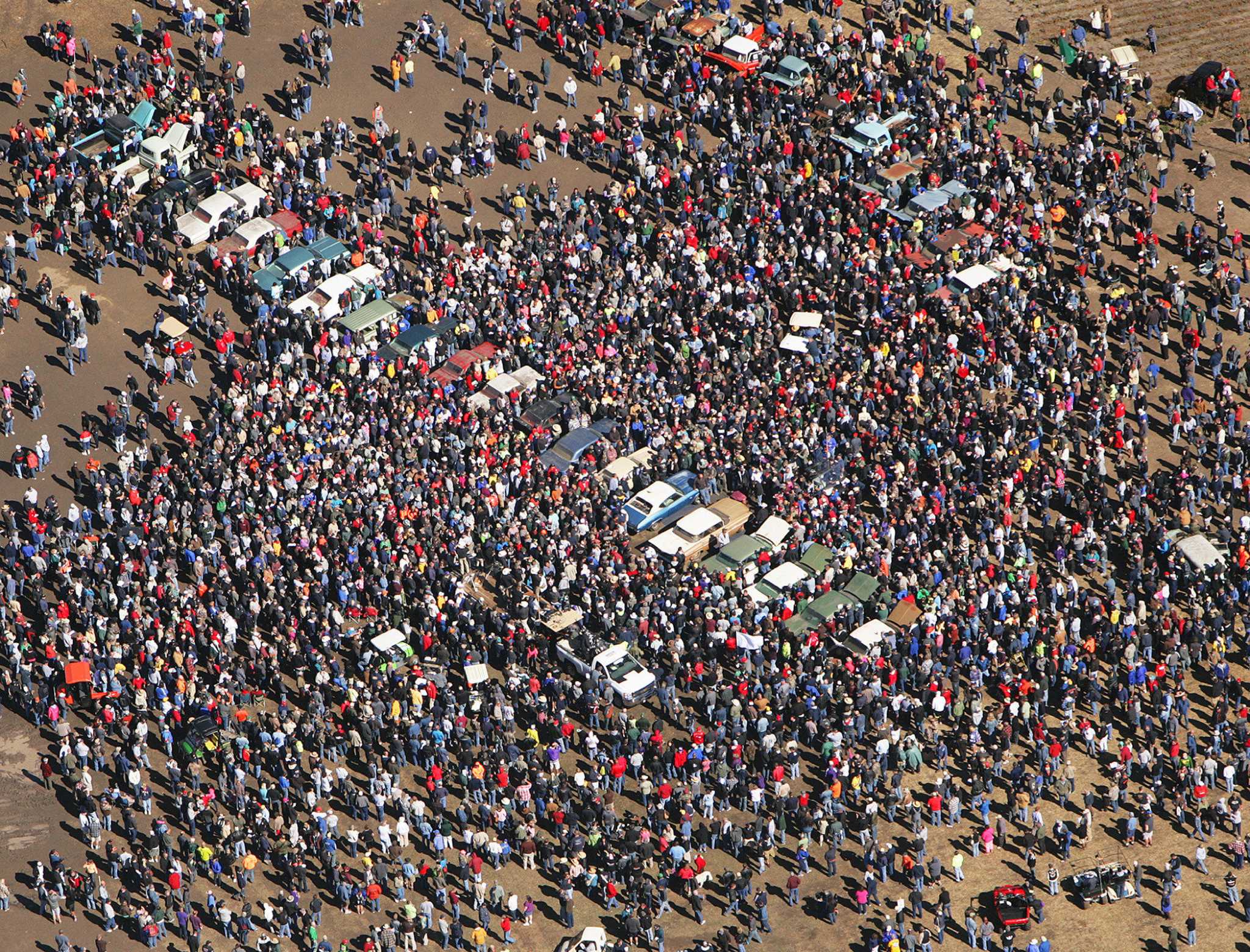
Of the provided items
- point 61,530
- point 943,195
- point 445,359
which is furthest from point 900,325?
point 61,530

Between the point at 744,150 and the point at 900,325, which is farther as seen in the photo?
the point at 744,150

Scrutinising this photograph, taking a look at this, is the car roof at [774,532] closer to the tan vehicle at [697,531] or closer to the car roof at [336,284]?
the tan vehicle at [697,531]

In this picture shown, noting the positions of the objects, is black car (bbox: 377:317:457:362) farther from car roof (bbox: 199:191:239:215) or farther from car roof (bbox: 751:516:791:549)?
car roof (bbox: 751:516:791:549)

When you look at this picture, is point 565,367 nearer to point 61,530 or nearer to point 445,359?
point 445,359

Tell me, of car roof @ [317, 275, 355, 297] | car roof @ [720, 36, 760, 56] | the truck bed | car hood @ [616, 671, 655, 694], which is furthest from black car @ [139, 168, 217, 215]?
car hood @ [616, 671, 655, 694]

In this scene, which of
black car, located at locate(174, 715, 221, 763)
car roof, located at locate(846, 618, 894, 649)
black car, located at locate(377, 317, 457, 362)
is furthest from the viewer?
black car, located at locate(377, 317, 457, 362)

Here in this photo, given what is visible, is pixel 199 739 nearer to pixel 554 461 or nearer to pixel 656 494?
pixel 554 461
